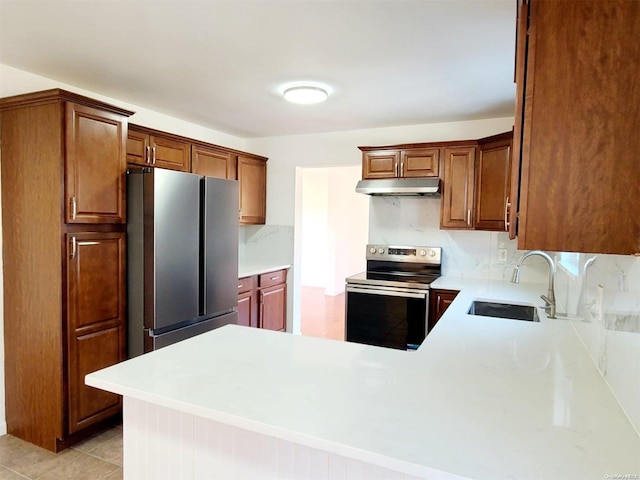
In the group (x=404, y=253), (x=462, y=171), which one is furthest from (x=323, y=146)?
(x=462, y=171)

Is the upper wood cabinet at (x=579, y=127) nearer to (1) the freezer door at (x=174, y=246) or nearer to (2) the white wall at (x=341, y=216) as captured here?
(1) the freezer door at (x=174, y=246)

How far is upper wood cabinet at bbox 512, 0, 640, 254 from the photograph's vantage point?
2.92 ft

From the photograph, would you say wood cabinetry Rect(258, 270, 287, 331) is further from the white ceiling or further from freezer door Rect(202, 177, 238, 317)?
the white ceiling

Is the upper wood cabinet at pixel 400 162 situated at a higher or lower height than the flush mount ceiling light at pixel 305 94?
lower

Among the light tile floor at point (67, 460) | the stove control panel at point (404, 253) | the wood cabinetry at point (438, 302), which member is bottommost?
the light tile floor at point (67, 460)

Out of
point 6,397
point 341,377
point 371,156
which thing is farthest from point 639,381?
point 6,397

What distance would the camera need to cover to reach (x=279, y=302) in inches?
172

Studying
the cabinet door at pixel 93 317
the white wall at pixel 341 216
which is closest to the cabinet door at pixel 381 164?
the cabinet door at pixel 93 317

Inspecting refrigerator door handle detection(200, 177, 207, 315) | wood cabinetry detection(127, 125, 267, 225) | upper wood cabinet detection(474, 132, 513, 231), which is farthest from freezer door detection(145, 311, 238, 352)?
upper wood cabinet detection(474, 132, 513, 231)

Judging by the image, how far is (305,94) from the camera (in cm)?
282

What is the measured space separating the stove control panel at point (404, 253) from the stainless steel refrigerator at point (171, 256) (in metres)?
1.58

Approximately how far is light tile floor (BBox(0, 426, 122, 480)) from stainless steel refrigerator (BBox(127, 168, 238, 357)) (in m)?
0.59

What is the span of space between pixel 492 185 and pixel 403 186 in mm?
710

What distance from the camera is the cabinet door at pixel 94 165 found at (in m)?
2.30
